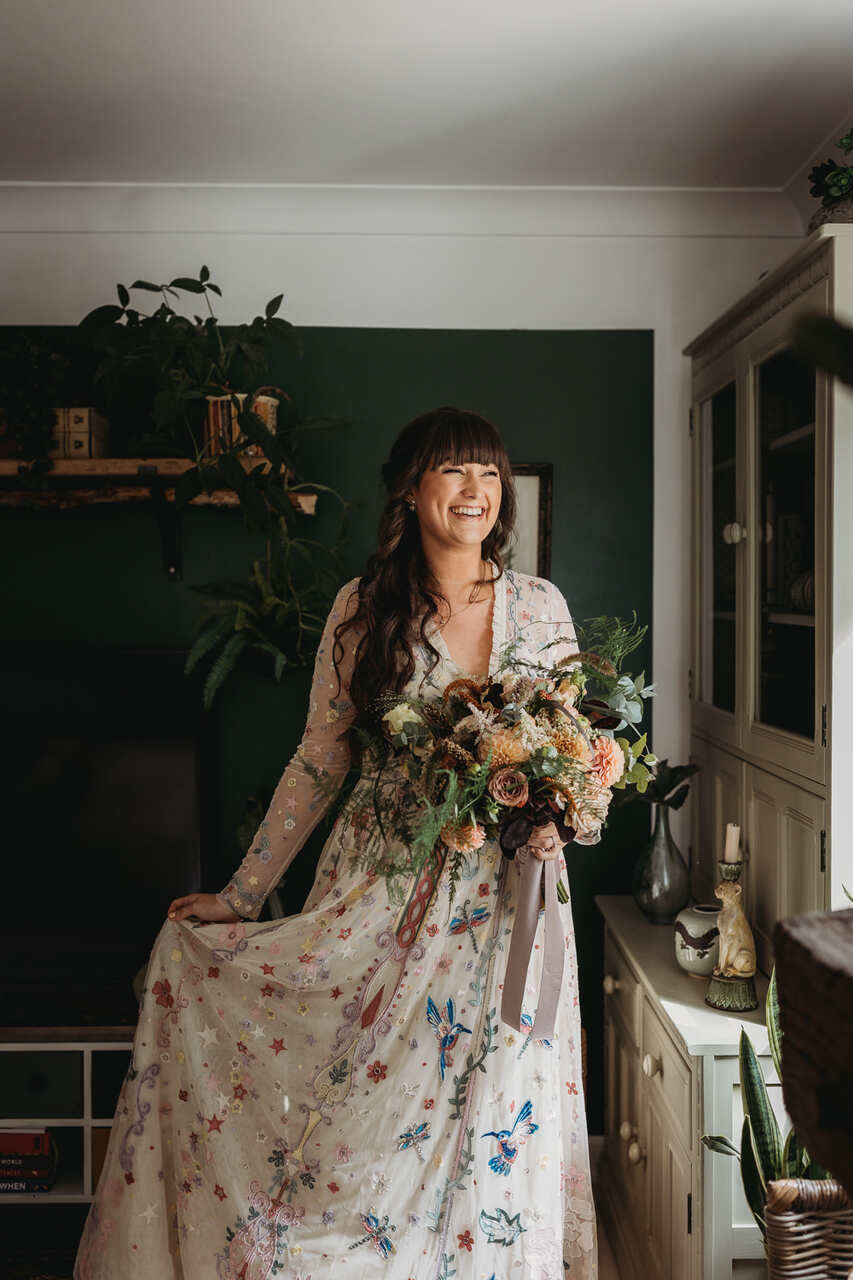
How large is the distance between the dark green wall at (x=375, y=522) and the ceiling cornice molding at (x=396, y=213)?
32 cm

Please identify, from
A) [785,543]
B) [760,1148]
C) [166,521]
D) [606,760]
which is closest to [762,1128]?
[760,1148]

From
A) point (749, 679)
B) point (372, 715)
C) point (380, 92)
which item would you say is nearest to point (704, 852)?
point (749, 679)

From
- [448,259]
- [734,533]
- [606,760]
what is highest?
[448,259]

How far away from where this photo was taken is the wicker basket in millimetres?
1205

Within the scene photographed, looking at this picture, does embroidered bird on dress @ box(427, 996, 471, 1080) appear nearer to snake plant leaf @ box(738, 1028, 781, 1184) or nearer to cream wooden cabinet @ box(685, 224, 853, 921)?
snake plant leaf @ box(738, 1028, 781, 1184)

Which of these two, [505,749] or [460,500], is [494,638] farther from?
[505,749]

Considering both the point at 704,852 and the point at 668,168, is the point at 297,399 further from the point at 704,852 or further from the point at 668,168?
the point at 704,852

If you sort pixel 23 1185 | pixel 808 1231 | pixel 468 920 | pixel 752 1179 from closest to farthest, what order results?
pixel 808 1231 < pixel 752 1179 < pixel 468 920 < pixel 23 1185

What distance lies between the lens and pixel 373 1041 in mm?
1801

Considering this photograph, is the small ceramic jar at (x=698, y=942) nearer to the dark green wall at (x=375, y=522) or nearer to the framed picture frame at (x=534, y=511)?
the dark green wall at (x=375, y=522)

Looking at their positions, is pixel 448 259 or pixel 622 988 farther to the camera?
pixel 448 259

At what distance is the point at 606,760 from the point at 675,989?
83cm

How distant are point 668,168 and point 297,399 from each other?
1250 millimetres

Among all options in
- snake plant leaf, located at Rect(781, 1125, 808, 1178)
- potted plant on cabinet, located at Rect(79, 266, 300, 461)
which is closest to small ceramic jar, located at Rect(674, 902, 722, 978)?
snake plant leaf, located at Rect(781, 1125, 808, 1178)
